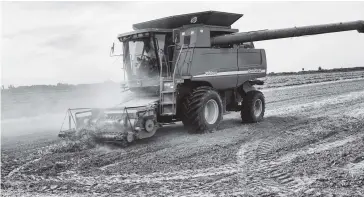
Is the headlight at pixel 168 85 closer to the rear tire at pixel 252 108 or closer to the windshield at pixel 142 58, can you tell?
the windshield at pixel 142 58

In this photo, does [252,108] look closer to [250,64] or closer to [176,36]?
Result: [250,64]

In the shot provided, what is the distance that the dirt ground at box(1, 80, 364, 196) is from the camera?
5381 mm

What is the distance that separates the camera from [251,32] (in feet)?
36.1

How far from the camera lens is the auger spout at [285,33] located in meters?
10.8

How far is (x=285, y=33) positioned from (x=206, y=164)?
5589 mm

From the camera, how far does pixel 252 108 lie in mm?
11828

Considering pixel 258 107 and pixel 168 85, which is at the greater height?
pixel 168 85

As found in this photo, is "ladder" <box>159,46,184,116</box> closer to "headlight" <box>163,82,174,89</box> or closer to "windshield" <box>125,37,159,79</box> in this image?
"headlight" <box>163,82,174,89</box>

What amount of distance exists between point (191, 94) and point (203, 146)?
1.97 metres

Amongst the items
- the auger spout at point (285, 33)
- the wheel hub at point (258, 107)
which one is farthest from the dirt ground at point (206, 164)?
the auger spout at point (285, 33)

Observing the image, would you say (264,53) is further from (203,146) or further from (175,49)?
(203,146)

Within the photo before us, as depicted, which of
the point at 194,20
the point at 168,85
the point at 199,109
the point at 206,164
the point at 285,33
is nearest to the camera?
the point at 206,164

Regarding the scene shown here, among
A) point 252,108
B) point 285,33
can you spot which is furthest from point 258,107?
point 285,33

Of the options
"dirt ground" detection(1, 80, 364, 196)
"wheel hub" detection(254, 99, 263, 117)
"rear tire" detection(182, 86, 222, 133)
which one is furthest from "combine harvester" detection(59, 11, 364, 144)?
"dirt ground" detection(1, 80, 364, 196)
